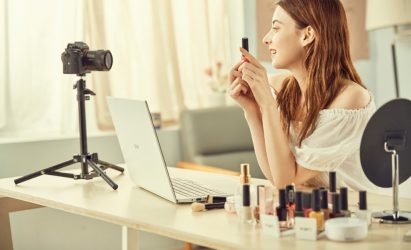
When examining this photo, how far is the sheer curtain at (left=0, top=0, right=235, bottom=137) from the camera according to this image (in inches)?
151

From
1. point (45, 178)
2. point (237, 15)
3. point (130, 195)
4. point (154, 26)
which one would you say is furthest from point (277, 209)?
point (237, 15)

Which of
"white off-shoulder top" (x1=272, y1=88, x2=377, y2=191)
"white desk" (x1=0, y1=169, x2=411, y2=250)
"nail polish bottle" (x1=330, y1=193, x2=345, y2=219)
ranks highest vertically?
"white off-shoulder top" (x1=272, y1=88, x2=377, y2=191)

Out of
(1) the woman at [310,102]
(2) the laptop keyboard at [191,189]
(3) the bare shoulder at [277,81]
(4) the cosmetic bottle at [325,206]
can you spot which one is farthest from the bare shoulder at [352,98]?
(4) the cosmetic bottle at [325,206]

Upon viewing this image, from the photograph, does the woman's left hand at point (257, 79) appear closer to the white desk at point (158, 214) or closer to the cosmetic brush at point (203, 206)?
the white desk at point (158, 214)

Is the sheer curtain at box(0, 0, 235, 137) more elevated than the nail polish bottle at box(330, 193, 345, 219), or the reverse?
the sheer curtain at box(0, 0, 235, 137)

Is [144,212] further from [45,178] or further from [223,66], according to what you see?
[223,66]

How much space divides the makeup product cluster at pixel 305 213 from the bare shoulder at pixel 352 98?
0.61 meters

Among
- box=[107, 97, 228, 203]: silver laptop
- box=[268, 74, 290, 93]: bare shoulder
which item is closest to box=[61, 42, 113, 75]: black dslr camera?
box=[107, 97, 228, 203]: silver laptop

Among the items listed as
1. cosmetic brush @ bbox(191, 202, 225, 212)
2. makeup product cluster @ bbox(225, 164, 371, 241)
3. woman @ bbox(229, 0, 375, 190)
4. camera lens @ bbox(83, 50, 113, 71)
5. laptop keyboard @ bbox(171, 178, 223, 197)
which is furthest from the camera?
camera lens @ bbox(83, 50, 113, 71)

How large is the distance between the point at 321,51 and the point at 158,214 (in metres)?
0.79

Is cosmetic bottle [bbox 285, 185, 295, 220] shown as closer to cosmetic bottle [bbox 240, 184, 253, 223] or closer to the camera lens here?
cosmetic bottle [bbox 240, 184, 253, 223]

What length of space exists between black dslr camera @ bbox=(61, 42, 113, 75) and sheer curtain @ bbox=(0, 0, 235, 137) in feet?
4.49

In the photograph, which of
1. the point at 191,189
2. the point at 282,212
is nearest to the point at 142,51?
the point at 191,189

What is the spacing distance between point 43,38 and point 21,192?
177 centimetres
